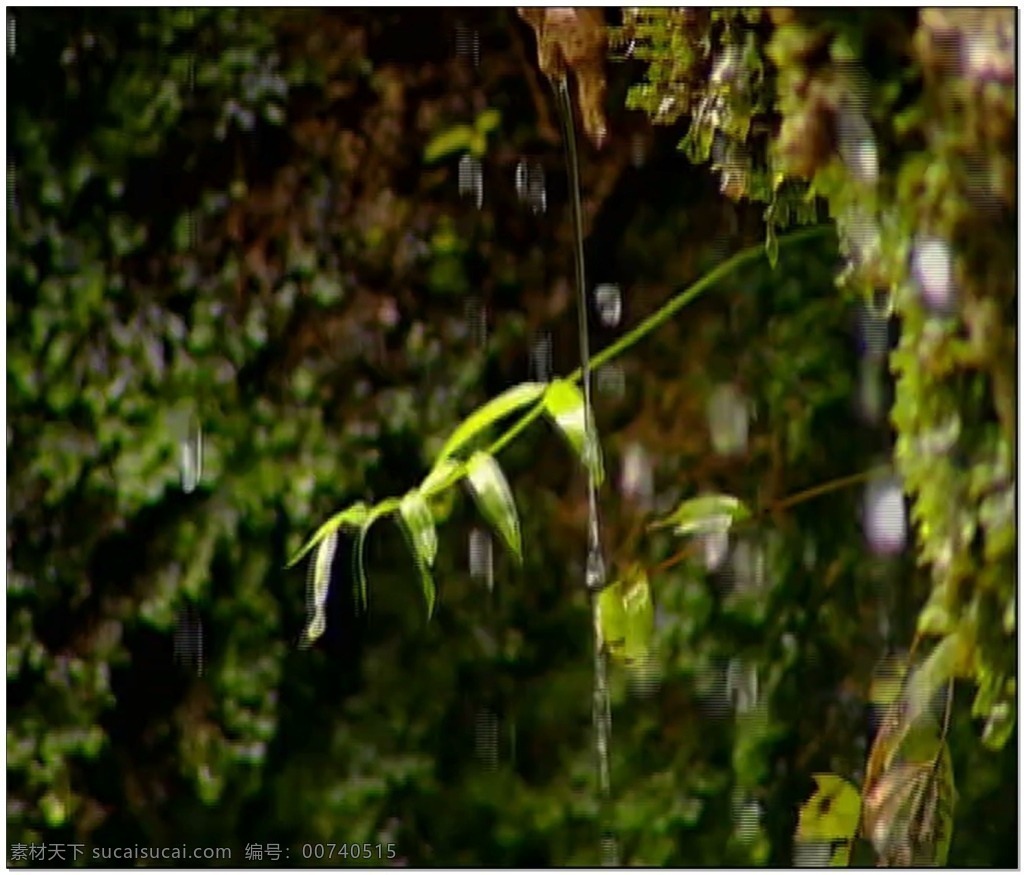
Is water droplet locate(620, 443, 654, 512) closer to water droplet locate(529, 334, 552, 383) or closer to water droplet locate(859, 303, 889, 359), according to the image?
water droplet locate(529, 334, 552, 383)

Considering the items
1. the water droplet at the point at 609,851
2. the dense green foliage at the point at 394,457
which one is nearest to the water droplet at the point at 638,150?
the dense green foliage at the point at 394,457

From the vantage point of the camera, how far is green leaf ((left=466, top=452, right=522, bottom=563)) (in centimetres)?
102

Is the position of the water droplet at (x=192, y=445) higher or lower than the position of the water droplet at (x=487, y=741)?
higher

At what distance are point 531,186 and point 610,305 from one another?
120 millimetres

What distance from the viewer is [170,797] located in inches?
41.4

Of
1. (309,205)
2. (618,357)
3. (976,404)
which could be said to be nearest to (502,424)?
(618,357)

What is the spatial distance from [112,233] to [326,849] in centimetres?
54

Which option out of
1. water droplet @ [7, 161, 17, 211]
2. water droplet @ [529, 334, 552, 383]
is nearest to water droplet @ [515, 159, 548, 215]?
water droplet @ [529, 334, 552, 383]

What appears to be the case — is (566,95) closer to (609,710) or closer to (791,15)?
(791,15)

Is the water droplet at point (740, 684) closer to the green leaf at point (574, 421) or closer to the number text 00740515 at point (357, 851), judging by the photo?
the green leaf at point (574, 421)

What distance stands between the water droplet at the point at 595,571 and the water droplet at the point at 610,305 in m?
0.19

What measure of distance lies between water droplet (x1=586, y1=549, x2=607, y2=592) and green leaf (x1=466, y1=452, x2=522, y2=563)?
0.06 m

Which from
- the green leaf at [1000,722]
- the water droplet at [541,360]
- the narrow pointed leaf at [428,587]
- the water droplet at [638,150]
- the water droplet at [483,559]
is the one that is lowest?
the green leaf at [1000,722]

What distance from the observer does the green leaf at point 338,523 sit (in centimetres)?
103
